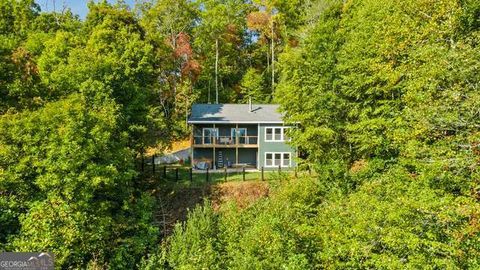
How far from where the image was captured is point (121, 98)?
24.0 metres

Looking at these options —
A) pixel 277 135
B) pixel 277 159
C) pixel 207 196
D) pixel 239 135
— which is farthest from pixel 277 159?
pixel 207 196

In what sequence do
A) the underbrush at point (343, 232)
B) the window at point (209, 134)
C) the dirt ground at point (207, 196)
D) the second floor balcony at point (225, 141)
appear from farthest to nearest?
1. the window at point (209, 134)
2. the second floor balcony at point (225, 141)
3. the dirt ground at point (207, 196)
4. the underbrush at point (343, 232)

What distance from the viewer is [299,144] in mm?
22953

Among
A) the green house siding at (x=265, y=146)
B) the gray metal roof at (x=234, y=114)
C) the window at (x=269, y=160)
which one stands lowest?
the window at (x=269, y=160)

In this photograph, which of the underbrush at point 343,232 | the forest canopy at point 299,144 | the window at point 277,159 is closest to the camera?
the underbrush at point 343,232

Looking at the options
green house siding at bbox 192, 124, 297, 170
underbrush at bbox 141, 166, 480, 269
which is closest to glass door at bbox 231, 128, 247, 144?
green house siding at bbox 192, 124, 297, 170

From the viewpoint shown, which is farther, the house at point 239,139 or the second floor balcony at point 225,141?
the second floor balcony at point 225,141

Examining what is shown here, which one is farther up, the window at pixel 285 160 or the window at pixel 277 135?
the window at pixel 277 135

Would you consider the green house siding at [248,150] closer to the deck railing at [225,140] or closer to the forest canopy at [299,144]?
the deck railing at [225,140]

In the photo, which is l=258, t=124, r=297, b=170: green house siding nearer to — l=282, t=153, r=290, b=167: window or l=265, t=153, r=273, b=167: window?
l=265, t=153, r=273, b=167: window

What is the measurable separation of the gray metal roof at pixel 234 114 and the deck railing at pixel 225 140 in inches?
59.9

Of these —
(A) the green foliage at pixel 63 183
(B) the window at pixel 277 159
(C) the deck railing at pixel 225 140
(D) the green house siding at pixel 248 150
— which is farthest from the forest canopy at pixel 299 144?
(B) the window at pixel 277 159

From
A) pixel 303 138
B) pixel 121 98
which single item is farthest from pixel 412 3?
pixel 121 98

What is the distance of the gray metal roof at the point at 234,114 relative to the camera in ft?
103
